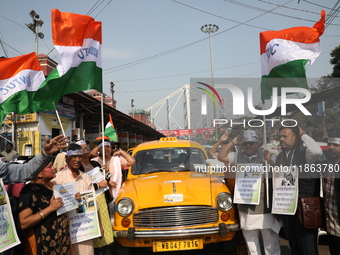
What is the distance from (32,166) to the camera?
2838 mm

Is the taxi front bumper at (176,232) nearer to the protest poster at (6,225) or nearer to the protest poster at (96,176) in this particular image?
the protest poster at (96,176)

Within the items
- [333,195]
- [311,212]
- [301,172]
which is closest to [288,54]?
[301,172]

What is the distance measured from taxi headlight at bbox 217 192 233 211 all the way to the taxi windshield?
51.8 inches

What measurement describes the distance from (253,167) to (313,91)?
5.32ft

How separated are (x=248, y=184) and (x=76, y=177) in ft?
6.92

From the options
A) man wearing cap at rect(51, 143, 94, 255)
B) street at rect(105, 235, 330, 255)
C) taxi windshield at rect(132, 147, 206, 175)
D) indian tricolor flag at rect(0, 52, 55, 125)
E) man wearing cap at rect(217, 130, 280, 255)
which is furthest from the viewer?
taxi windshield at rect(132, 147, 206, 175)

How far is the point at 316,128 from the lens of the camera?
4.54m

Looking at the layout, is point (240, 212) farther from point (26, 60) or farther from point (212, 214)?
point (26, 60)

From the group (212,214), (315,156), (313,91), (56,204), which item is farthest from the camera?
(313,91)

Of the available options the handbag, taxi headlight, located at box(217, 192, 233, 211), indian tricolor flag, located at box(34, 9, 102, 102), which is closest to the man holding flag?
the handbag

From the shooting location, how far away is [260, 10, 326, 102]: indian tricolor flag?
4629mm

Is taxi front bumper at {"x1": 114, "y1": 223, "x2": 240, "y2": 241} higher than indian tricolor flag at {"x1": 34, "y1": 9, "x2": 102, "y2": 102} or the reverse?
the reverse

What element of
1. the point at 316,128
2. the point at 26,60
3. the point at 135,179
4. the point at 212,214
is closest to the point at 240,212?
the point at 212,214

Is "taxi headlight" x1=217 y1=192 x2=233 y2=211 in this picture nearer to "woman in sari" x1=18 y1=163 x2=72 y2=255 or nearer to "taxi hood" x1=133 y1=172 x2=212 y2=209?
"taxi hood" x1=133 y1=172 x2=212 y2=209
